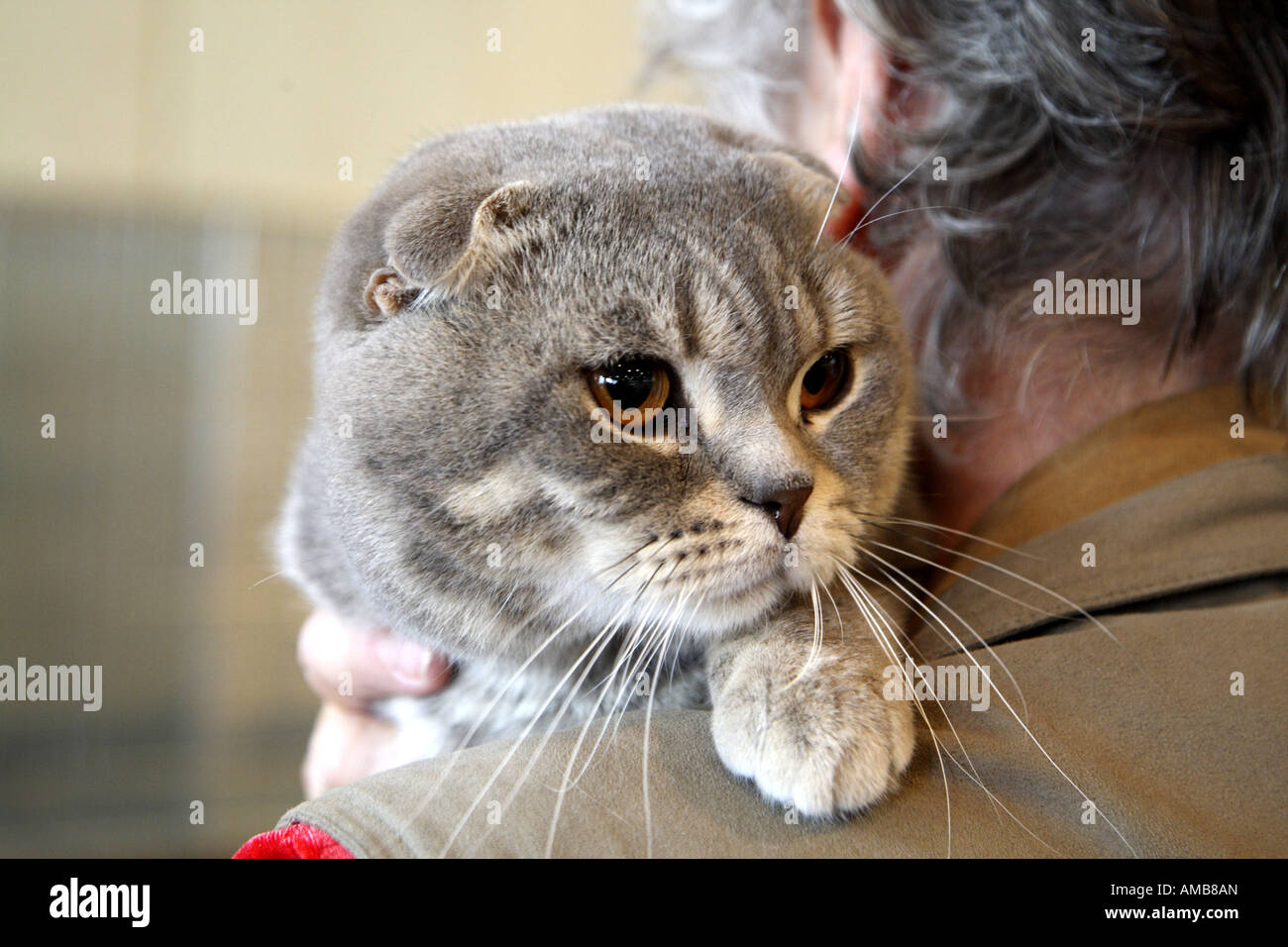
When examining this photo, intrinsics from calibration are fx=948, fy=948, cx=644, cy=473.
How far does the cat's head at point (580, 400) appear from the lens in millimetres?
931

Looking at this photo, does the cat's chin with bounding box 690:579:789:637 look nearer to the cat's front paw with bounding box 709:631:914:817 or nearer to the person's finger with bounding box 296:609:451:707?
the cat's front paw with bounding box 709:631:914:817

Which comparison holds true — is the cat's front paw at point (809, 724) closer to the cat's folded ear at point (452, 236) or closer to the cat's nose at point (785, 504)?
the cat's nose at point (785, 504)

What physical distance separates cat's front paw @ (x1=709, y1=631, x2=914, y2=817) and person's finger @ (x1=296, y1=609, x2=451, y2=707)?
0.39 metres

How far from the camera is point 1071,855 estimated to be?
0.74 m

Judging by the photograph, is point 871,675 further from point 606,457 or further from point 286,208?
point 286,208

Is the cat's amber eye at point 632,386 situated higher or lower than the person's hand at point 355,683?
higher

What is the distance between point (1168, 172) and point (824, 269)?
0.52m

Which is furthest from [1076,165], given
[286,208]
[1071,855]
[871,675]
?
[286,208]

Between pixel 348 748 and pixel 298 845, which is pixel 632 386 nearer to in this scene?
pixel 298 845

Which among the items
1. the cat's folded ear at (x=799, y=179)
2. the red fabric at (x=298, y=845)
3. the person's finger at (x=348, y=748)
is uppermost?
the cat's folded ear at (x=799, y=179)

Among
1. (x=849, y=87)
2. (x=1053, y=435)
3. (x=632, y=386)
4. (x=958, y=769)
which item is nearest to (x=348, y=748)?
(x=632, y=386)

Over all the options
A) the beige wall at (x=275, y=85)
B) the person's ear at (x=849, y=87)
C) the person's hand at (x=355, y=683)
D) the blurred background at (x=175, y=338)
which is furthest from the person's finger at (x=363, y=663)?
the beige wall at (x=275, y=85)

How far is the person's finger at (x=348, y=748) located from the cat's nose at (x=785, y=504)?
68 centimetres
